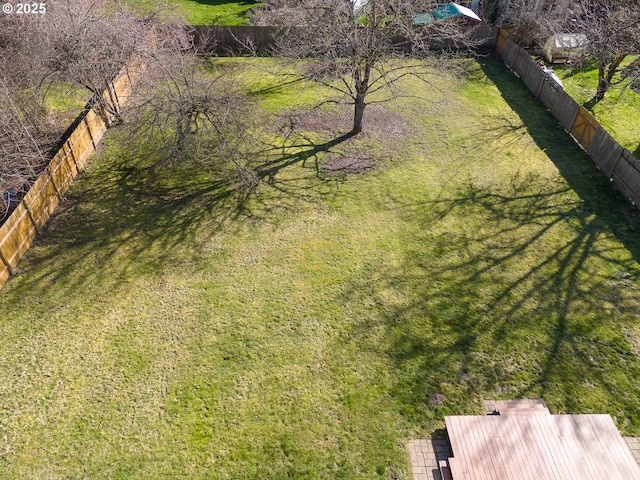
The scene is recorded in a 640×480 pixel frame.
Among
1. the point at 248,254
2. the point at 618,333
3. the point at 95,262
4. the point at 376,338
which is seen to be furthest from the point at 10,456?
the point at 618,333

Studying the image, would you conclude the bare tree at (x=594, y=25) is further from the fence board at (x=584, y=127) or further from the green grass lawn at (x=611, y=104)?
the fence board at (x=584, y=127)

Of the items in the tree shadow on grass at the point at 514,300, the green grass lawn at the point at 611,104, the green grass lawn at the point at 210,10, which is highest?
the green grass lawn at the point at 210,10

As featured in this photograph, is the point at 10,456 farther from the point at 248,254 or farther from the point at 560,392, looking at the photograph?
the point at 560,392

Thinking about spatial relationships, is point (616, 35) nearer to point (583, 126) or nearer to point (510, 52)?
point (583, 126)

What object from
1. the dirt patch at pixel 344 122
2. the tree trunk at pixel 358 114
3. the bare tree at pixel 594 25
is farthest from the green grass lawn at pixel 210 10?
the bare tree at pixel 594 25

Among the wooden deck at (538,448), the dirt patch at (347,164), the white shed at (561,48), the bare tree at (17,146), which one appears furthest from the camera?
the white shed at (561,48)

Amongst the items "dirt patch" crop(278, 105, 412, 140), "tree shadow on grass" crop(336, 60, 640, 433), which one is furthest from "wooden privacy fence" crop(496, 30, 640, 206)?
"dirt patch" crop(278, 105, 412, 140)

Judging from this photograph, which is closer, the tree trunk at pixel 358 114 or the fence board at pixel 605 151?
the fence board at pixel 605 151
